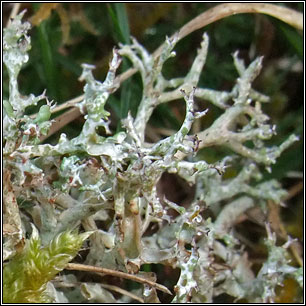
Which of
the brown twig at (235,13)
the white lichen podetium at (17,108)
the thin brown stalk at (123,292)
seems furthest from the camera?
the brown twig at (235,13)

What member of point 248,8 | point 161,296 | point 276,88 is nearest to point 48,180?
point 161,296

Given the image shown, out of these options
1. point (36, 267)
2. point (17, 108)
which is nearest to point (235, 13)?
point (17, 108)

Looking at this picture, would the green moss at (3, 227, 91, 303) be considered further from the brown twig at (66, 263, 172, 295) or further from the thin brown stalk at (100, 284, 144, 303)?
the thin brown stalk at (100, 284, 144, 303)

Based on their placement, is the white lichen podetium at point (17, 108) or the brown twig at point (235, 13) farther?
the brown twig at point (235, 13)

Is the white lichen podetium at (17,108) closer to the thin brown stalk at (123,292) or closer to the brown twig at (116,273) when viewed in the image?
the brown twig at (116,273)

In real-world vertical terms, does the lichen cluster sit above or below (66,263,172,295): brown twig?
above

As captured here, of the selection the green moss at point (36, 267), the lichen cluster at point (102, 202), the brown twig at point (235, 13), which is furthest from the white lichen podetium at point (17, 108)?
the brown twig at point (235, 13)

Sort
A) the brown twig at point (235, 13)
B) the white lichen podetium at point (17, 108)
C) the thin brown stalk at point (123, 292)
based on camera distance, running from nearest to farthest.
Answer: the white lichen podetium at point (17, 108)
the thin brown stalk at point (123, 292)
the brown twig at point (235, 13)

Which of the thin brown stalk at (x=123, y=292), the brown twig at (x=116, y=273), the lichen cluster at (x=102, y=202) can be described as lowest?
the thin brown stalk at (x=123, y=292)

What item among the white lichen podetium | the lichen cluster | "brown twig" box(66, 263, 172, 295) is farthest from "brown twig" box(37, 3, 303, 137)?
Result: "brown twig" box(66, 263, 172, 295)

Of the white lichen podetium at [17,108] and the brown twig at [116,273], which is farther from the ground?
the white lichen podetium at [17,108]

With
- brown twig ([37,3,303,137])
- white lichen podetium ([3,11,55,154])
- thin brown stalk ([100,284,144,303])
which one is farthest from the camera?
brown twig ([37,3,303,137])

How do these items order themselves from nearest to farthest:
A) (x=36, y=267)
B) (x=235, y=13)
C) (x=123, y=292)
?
(x=36, y=267), (x=123, y=292), (x=235, y=13)

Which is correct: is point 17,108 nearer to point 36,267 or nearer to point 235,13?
point 36,267
